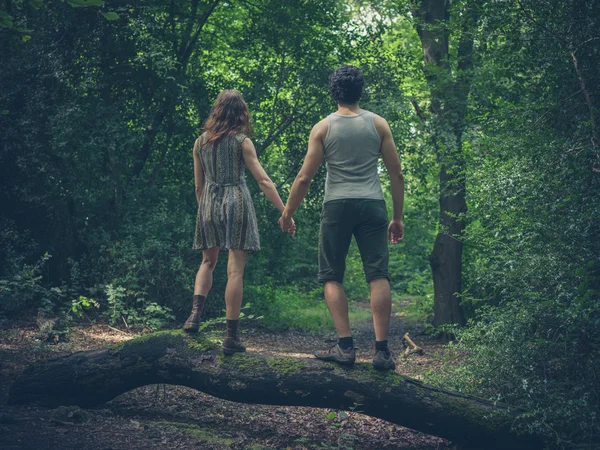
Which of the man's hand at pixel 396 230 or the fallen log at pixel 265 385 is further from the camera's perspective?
the man's hand at pixel 396 230

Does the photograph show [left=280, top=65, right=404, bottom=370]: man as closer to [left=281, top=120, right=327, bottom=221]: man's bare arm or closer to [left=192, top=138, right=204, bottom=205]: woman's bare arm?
[left=281, top=120, right=327, bottom=221]: man's bare arm

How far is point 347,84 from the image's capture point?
518 centimetres

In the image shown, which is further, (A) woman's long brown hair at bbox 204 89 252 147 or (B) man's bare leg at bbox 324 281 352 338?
(A) woman's long brown hair at bbox 204 89 252 147

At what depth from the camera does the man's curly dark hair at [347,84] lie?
518 centimetres

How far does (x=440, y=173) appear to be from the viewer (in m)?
12.8

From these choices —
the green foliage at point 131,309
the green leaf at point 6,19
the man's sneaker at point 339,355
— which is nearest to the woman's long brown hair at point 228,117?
→ the man's sneaker at point 339,355

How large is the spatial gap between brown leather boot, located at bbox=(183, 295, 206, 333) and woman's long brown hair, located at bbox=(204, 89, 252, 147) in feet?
4.80

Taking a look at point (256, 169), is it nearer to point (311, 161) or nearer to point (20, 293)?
point (311, 161)

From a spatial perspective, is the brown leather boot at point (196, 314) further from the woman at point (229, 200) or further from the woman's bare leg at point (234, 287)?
the woman's bare leg at point (234, 287)

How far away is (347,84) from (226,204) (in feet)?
5.08

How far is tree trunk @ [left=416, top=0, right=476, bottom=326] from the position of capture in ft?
38.9

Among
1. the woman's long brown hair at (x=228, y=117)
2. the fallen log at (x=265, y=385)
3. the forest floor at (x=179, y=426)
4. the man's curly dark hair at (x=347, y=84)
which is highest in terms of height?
the man's curly dark hair at (x=347, y=84)

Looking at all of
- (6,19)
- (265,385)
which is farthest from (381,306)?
→ (6,19)

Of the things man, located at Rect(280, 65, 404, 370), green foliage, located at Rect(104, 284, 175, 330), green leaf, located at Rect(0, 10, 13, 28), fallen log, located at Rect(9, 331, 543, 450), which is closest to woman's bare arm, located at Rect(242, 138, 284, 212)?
man, located at Rect(280, 65, 404, 370)
